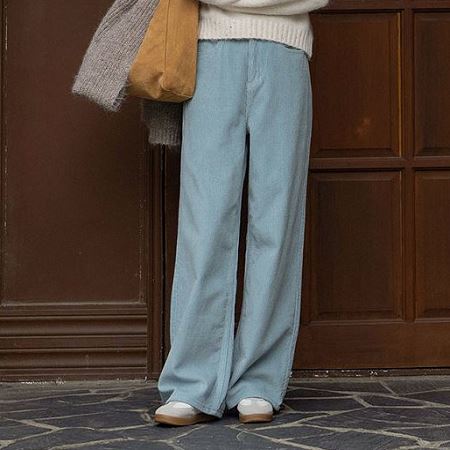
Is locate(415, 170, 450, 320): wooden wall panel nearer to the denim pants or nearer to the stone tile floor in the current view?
the stone tile floor

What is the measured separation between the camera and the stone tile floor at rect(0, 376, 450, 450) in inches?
134

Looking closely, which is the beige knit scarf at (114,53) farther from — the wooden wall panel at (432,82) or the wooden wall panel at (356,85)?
the wooden wall panel at (432,82)

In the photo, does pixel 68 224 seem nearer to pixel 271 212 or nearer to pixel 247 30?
pixel 271 212

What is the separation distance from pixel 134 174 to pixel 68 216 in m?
0.29

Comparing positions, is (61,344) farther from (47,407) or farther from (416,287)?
(416,287)

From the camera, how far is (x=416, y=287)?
4461 mm

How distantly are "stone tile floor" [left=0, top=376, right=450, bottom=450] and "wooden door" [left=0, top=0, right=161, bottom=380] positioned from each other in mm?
177

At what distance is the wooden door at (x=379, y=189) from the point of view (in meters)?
4.41

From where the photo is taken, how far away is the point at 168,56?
3.53m

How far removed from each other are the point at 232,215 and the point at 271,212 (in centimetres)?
12

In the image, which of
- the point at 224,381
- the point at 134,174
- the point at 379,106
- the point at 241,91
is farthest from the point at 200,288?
the point at 379,106

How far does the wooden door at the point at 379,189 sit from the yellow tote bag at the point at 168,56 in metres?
0.92

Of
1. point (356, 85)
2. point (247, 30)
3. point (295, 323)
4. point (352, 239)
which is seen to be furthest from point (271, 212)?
point (356, 85)

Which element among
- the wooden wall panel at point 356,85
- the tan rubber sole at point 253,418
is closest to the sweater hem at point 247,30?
the wooden wall panel at point 356,85
